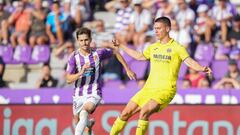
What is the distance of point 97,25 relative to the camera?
734 inches

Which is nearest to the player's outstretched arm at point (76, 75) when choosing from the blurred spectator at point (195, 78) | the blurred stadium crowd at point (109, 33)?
the blurred stadium crowd at point (109, 33)

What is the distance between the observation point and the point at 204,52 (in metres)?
17.6

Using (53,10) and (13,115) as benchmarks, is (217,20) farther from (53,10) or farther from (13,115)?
(13,115)

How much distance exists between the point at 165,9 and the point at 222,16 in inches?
50.2

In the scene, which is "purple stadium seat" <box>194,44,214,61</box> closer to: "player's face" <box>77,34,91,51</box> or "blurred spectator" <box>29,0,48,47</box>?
"blurred spectator" <box>29,0,48,47</box>

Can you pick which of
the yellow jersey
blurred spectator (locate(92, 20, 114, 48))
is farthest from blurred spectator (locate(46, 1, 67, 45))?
the yellow jersey

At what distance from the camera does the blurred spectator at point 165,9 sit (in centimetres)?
1836

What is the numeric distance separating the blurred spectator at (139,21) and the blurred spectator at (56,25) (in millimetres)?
1564

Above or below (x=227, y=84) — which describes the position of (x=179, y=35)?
above

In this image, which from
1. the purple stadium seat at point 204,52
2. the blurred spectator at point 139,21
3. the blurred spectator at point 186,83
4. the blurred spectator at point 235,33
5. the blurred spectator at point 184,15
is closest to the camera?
the blurred spectator at point 186,83

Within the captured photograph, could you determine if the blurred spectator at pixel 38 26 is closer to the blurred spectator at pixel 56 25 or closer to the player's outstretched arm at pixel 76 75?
the blurred spectator at pixel 56 25

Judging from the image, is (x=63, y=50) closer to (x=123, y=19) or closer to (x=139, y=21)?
(x=123, y=19)

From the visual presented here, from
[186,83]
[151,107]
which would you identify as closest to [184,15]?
[186,83]

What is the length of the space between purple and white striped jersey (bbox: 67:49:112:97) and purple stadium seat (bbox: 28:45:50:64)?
5.98 m
